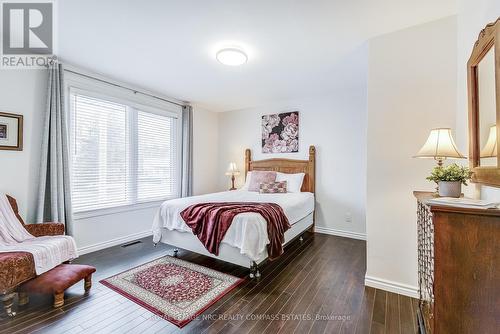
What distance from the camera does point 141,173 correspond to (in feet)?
13.2

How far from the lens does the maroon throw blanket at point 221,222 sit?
8.31 ft

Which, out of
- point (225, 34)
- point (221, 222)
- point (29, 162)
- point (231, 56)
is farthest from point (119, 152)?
point (225, 34)

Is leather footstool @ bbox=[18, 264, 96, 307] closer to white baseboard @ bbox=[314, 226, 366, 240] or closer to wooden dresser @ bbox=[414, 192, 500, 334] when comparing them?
wooden dresser @ bbox=[414, 192, 500, 334]

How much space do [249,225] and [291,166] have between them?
2360 mm

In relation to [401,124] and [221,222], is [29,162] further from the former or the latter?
[401,124]

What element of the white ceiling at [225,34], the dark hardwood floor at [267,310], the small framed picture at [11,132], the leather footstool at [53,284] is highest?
the white ceiling at [225,34]

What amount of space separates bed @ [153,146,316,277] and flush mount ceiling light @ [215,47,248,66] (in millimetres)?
1764

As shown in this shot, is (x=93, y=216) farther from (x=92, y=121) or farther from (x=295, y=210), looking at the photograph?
(x=295, y=210)

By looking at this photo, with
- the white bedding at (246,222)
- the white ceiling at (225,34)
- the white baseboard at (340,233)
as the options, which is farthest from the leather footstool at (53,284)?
the white baseboard at (340,233)

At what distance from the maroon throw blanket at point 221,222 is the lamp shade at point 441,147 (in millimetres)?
1576

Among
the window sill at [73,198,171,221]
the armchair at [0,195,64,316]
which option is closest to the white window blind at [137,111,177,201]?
the window sill at [73,198,171,221]

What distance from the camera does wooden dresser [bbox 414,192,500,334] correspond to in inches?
37.7

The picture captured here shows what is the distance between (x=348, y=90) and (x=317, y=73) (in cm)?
99

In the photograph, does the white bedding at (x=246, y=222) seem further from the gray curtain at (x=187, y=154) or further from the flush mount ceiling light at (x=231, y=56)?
the flush mount ceiling light at (x=231, y=56)
